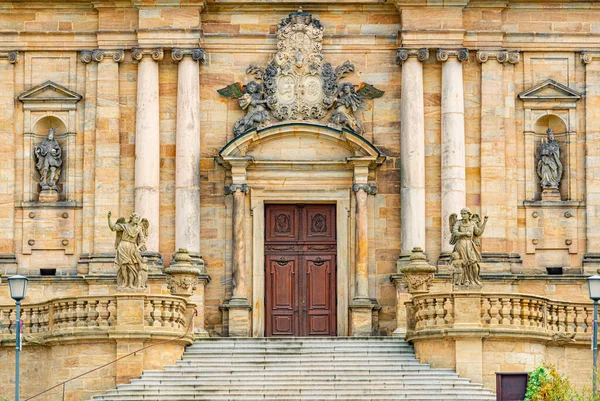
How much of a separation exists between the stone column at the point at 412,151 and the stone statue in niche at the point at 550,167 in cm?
260

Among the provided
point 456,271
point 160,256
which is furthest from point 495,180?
point 160,256

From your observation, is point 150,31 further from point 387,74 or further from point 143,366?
point 143,366

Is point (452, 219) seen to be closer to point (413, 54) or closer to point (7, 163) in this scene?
point (413, 54)

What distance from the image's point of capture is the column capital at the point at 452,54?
124 feet

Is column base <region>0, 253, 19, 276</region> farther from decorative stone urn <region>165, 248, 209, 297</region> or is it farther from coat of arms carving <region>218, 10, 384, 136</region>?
coat of arms carving <region>218, 10, 384, 136</region>

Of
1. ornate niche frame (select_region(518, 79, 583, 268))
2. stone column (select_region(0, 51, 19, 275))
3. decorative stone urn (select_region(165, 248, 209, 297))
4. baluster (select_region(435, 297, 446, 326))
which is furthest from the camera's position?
ornate niche frame (select_region(518, 79, 583, 268))

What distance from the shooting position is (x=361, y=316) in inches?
1462

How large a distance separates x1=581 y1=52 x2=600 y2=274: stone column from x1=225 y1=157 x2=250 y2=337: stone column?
724cm

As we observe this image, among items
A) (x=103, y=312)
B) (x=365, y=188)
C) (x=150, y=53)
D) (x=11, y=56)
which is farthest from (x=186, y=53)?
(x=103, y=312)

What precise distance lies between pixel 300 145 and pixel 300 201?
120 centimetres

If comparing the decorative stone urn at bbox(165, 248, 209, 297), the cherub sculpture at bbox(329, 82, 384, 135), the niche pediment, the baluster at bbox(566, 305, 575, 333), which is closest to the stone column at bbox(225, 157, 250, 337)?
the decorative stone urn at bbox(165, 248, 209, 297)

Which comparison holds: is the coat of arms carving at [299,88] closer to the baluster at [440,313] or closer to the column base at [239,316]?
the column base at [239,316]

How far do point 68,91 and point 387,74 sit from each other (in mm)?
6881

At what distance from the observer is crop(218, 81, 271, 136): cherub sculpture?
124 ft
